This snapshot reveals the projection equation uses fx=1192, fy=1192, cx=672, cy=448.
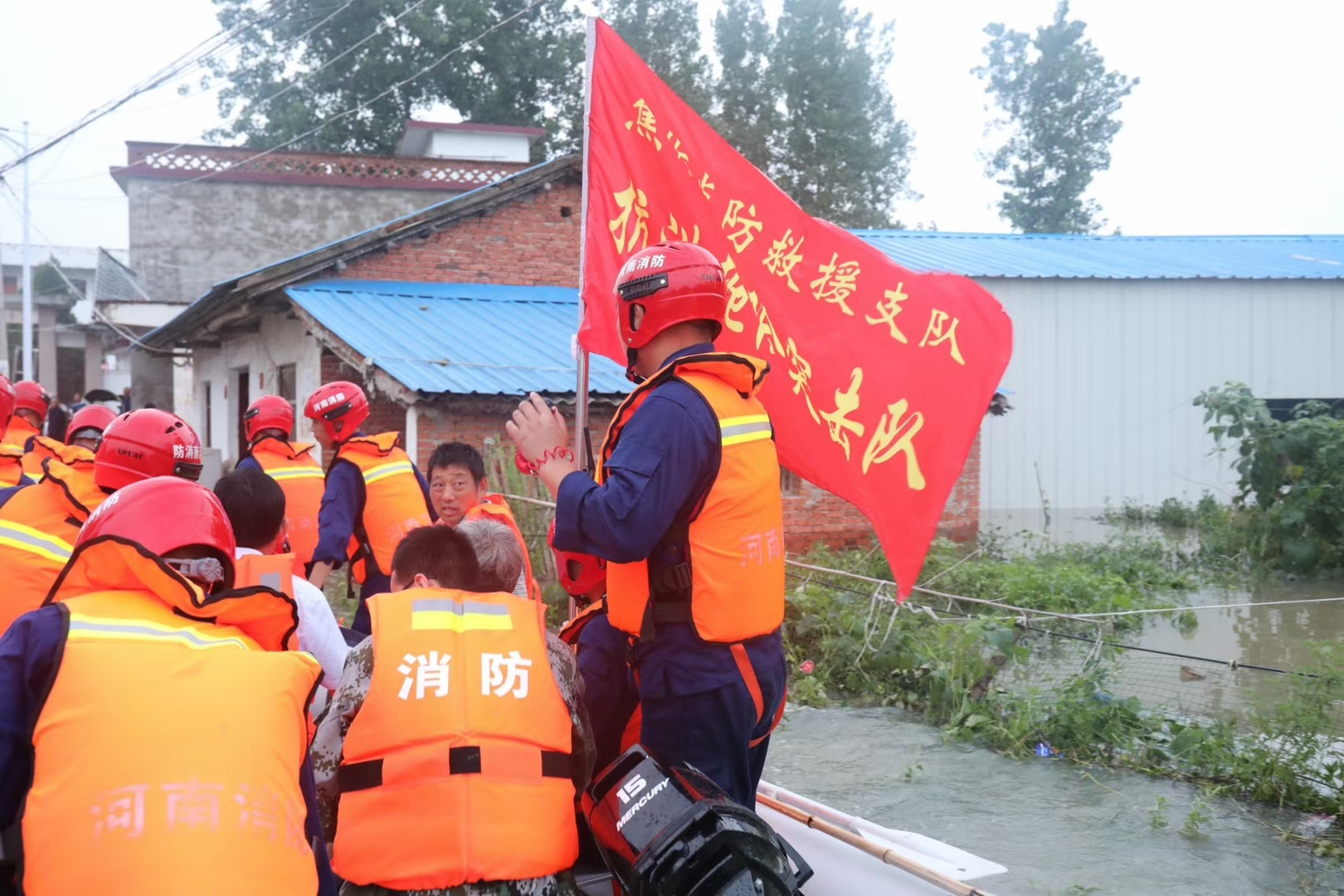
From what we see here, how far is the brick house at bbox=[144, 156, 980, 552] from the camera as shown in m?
13.1

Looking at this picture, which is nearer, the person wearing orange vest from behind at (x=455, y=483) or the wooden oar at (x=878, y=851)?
the wooden oar at (x=878, y=851)

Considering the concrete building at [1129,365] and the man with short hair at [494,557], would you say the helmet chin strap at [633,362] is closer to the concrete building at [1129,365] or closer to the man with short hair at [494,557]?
the man with short hair at [494,557]

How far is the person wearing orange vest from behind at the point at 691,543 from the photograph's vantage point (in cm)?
286

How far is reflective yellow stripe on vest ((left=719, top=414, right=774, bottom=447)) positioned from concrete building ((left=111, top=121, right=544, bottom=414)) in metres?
23.1

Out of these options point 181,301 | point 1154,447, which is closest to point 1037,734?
point 1154,447

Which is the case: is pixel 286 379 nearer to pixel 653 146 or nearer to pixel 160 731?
pixel 653 146

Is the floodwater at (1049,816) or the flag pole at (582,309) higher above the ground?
the flag pole at (582,309)

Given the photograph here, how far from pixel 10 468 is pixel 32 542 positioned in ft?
8.76

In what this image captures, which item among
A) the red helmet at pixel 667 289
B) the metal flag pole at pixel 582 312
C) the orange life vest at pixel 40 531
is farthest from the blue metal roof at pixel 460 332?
the red helmet at pixel 667 289

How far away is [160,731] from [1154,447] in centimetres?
1942

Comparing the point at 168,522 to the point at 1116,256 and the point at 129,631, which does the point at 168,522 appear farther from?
the point at 1116,256

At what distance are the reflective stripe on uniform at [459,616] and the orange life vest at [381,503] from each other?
3171 millimetres

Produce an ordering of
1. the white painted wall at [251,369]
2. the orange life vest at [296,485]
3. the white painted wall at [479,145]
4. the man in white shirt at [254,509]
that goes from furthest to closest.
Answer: the white painted wall at [479,145] → the white painted wall at [251,369] → the orange life vest at [296,485] → the man in white shirt at [254,509]

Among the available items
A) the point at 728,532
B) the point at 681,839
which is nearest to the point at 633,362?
the point at 728,532
